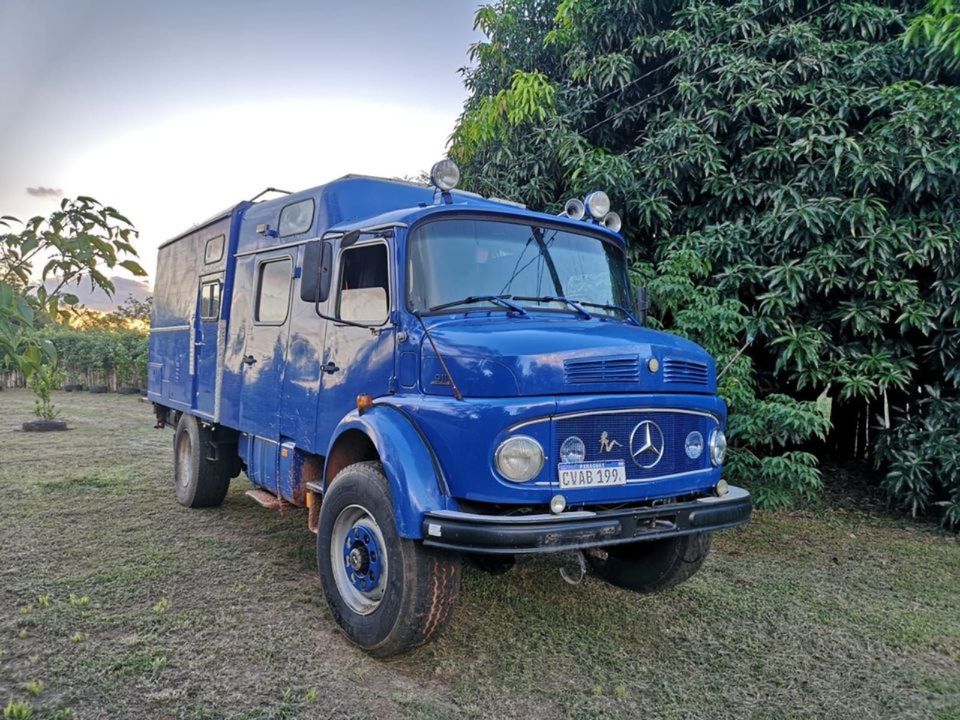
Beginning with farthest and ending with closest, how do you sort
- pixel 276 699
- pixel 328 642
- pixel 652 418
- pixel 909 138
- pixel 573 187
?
1. pixel 573 187
2. pixel 909 138
3. pixel 328 642
4. pixel 652 418
5. pixel 276 699

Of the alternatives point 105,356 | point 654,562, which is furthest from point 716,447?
point 105,356

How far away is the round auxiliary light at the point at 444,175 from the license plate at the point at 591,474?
1.90 metres

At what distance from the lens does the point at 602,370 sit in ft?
11.5

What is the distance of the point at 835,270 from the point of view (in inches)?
263

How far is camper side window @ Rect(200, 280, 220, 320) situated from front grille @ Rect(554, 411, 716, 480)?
3928mm

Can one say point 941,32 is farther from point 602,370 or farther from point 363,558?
point 363,558

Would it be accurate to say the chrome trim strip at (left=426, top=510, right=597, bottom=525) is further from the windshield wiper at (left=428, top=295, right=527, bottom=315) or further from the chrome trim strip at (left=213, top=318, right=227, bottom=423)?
the chrome trim strip at (left=213, top=318, right=227, bottom=423)

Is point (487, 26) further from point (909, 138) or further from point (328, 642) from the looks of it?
point (328, 642)

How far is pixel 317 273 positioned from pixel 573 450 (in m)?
1.83

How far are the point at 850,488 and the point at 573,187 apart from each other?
4924 mm

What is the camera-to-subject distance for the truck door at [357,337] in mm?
4016

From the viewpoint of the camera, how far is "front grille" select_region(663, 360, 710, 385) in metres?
3.71

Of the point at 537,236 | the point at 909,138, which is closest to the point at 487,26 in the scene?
the point at 909,138

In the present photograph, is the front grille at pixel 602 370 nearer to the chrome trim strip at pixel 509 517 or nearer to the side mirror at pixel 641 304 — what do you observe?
the chrome trim strip at pixel 509 517
